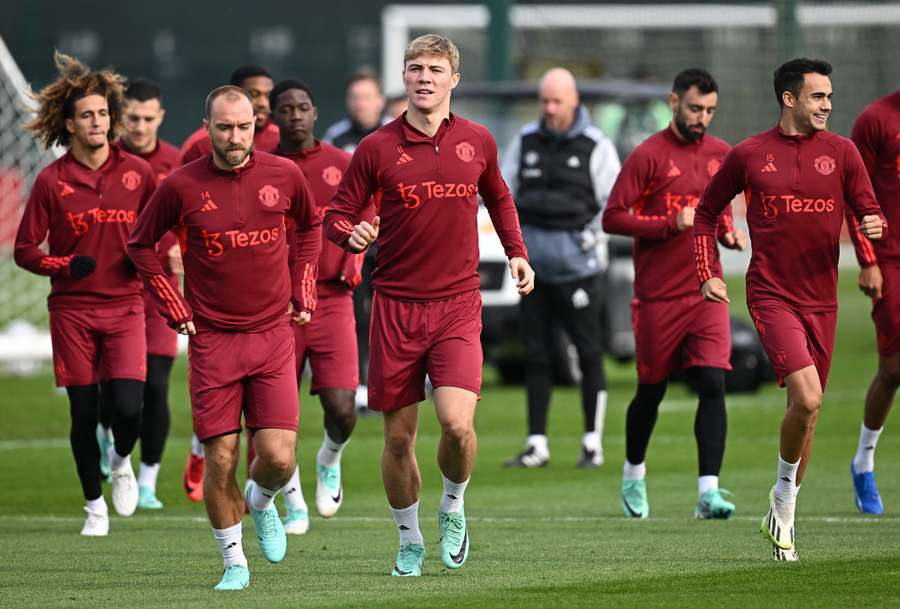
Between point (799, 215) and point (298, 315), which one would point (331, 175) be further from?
point (799, 215)

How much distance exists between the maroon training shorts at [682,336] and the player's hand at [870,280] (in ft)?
2.90

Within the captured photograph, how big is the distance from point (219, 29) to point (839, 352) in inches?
1164

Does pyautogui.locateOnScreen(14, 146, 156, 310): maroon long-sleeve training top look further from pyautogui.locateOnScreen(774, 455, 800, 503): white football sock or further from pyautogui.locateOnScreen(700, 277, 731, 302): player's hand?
pyautogui.locateOnScreen(774, 455, 800, 503): white football sock

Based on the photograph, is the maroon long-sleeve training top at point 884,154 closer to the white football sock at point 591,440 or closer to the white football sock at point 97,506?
the white football sock at point 591,440

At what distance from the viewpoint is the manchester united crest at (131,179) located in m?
10.7

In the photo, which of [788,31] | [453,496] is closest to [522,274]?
[453,496]

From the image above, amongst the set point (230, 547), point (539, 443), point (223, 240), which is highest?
point (223, 240)

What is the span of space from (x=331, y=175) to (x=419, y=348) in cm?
251

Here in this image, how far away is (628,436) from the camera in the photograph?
11.0 meters

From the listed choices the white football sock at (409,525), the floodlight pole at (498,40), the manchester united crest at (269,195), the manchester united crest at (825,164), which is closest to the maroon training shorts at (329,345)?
the manchester united crest at (269,195)

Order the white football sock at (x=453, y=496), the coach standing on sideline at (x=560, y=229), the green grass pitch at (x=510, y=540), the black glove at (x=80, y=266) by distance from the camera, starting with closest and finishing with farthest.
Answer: the green grass pitch at (x=510, y=540) → the white football sock at (x=453, y=496) → the black glove at (x=80, y=266) → the coach standing on sideline at (x=560, y=229)

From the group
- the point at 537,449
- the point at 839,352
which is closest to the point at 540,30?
the point at 839,352

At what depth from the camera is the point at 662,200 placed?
10984mm

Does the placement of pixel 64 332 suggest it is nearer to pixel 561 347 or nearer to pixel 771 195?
pixel 771 195
